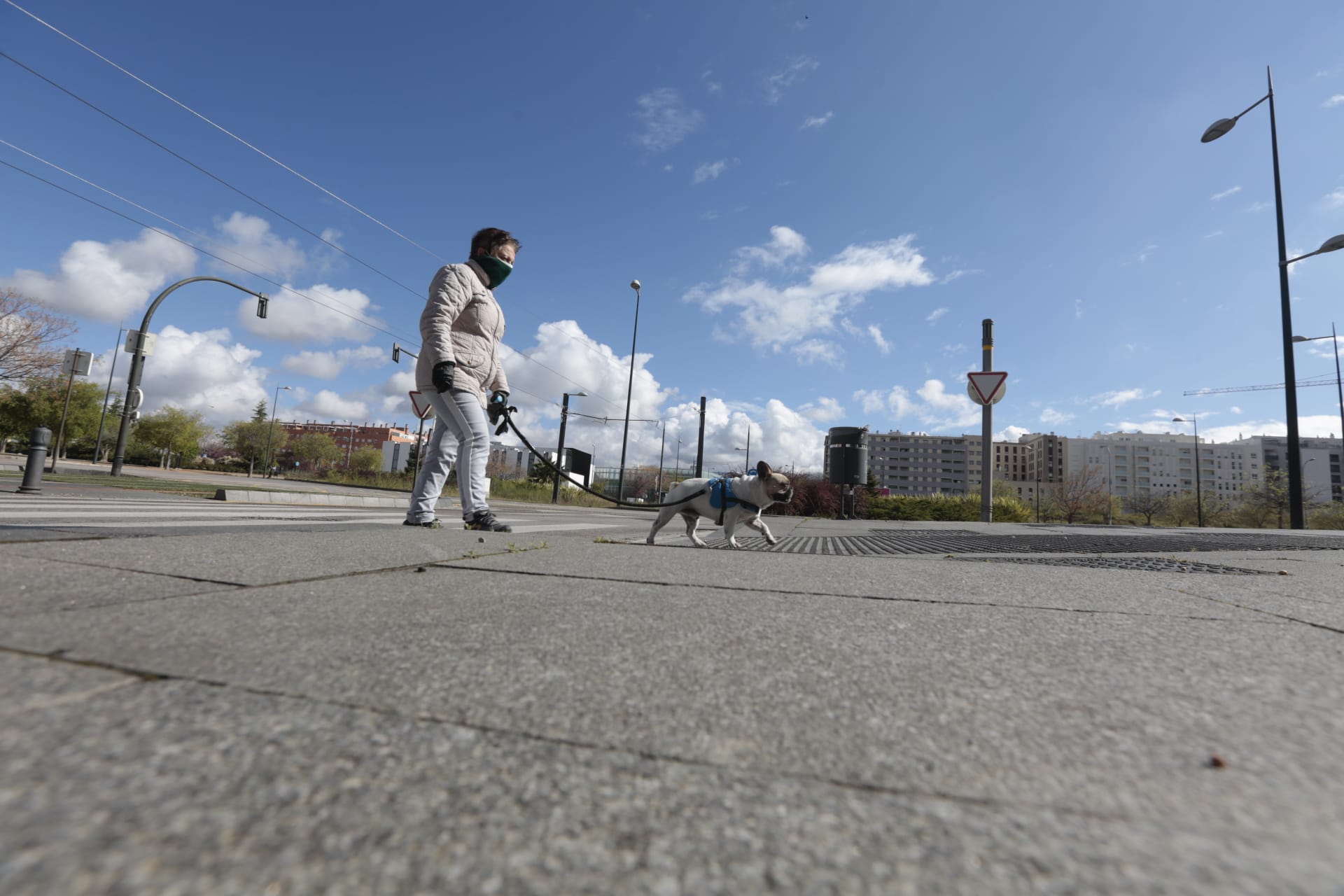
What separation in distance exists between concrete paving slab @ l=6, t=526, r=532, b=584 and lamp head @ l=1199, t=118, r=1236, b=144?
661 inches

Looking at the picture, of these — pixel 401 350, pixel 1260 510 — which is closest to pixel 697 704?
pixel 401 350

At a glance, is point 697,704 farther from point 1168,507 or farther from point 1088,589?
point 1168,507

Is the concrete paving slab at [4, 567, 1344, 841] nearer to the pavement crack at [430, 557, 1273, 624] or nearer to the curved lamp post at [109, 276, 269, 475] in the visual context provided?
the pavement crack at [430, 557, 1273, 624]

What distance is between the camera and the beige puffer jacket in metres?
3.90

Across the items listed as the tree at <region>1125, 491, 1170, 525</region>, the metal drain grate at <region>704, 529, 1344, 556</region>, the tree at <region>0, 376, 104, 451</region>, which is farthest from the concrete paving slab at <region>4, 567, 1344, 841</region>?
the tree at <region>1125, 491, 1170, 525</region>

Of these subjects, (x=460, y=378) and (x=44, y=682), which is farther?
(x=460, y=378)

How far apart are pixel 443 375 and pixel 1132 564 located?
4077 millimetres

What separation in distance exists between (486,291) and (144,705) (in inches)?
158

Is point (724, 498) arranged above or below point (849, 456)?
below

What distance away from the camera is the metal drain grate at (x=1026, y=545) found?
162 inches

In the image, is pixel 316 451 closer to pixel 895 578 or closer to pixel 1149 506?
pixel 895 578

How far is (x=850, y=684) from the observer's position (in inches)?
35.7

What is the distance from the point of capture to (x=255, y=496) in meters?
8.92

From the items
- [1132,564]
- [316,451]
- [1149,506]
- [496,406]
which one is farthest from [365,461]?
[1132,564]
